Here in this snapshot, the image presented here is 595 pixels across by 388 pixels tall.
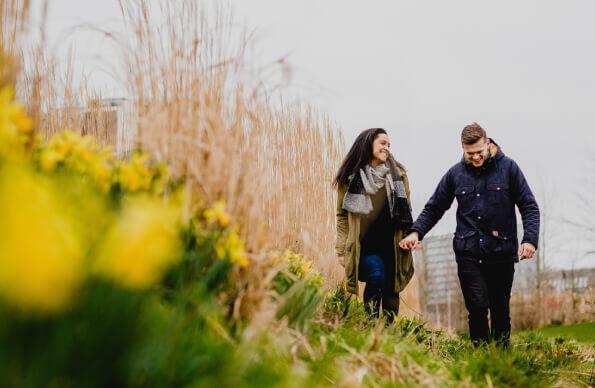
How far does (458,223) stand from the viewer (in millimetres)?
4344

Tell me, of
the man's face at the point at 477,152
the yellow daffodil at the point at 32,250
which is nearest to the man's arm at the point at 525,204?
the man's face at the point at 477,152

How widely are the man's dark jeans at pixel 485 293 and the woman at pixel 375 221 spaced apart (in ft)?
1.32

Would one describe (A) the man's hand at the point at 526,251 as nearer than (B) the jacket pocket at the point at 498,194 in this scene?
Yes

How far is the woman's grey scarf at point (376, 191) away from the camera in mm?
4430

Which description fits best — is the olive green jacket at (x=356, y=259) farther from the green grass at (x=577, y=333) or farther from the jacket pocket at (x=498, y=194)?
the green grass at (x=577, y=333)

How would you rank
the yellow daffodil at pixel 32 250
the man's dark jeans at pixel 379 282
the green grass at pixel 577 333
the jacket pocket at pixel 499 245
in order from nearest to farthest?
the yellow daffodil at pixel 32 250 → the jacket pocket at pixel 499 245 → the man's dark jeans at pixel 379 282 → the green grass at pixel 577 333

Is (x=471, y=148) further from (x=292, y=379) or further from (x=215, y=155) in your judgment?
(x=292, y=379)

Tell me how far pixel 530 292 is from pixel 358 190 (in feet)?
54.5

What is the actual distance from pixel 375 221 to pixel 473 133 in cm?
86

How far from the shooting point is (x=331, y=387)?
1.96 metres

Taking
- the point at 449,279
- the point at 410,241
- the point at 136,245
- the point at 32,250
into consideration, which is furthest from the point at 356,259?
the point at 449,279

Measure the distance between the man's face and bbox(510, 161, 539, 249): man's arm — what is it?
0.20 meters

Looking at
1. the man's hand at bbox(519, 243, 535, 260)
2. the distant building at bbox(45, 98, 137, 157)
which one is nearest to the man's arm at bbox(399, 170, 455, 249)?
the man's hand at bbox(519, 243, 535, 260)

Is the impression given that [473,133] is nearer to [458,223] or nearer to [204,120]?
[458,223]
